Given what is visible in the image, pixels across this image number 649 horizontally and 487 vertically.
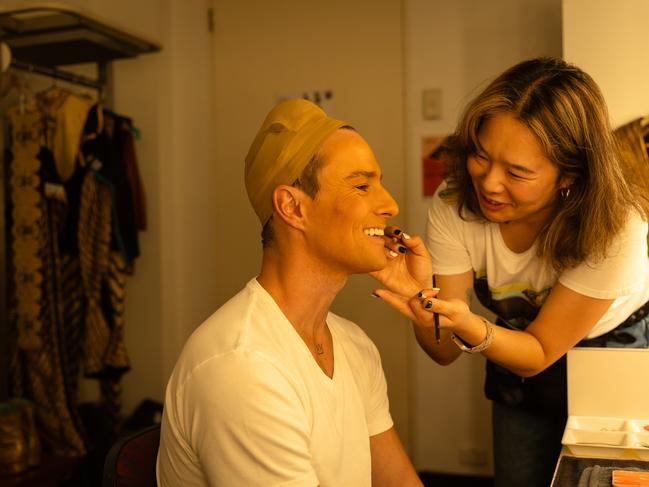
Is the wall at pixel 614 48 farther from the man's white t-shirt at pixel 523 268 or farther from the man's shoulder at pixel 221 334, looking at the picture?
the man's shoulder at pixel 221 334

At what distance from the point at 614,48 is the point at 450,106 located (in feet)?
4.79

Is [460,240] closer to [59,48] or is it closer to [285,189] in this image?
[285,189]

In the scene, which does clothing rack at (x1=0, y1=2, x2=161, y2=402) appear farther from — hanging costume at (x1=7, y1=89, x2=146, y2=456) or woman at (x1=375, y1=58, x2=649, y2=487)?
woman at (x1=375, y1=58, x2=649, y2=487)

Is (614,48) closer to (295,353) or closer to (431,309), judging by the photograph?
(431,309)

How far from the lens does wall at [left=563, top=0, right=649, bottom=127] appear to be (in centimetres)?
169

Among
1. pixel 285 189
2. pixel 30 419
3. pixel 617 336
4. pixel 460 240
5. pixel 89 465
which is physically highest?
pixel 285 189

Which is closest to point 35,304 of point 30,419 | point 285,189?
point 30,419

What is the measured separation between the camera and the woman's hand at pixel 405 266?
156 cm

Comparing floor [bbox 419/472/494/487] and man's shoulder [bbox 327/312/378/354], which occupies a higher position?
man's shoulder [bbox 327/312/378/354]

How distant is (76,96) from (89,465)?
1.48m

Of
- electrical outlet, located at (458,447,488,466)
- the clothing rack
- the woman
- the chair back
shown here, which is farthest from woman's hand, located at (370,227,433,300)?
electrical outlet, located at (458,447,488,466)

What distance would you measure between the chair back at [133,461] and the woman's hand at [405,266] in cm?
58

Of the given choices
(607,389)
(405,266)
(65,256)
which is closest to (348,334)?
(405,266)

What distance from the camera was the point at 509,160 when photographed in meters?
1.42
